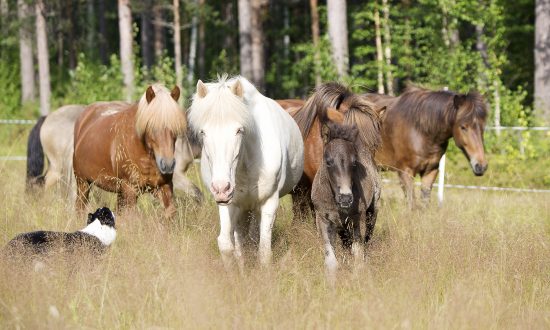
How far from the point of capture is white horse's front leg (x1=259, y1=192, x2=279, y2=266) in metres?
6.57

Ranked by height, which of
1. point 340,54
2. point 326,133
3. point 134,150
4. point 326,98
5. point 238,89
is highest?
point 340,54

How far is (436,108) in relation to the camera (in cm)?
1009

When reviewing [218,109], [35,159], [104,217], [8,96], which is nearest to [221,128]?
[218,109]

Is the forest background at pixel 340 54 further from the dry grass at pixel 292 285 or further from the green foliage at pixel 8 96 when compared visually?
the dry grass at pixel 292 285

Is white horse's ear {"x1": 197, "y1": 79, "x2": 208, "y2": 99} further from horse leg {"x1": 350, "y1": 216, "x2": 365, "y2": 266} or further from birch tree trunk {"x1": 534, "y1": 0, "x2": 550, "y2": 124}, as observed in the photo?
birch tree trunk {"x1": 534, "y1": 0, "x2": 550, "y2": 124}

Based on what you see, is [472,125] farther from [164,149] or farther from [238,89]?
[238,89]

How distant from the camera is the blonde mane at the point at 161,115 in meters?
7.72

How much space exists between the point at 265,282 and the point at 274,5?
34795 mm

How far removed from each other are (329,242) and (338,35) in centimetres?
1080

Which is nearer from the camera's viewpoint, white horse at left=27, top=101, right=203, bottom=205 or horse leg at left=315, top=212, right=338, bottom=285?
horse leg at left=315, top=212, right=338, bottom=285

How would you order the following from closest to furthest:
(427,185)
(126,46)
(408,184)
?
(408,184), (427,185), (126,46)

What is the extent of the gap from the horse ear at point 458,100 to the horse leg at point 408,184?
101 cm

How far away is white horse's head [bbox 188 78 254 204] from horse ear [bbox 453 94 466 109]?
4.39 metres

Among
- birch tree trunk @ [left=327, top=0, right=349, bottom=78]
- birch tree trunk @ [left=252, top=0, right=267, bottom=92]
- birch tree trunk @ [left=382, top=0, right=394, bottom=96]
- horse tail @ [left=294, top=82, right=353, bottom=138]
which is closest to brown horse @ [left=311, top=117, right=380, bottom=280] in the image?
horse tail @ [left=294, top=82, right=353, bottom=138]
